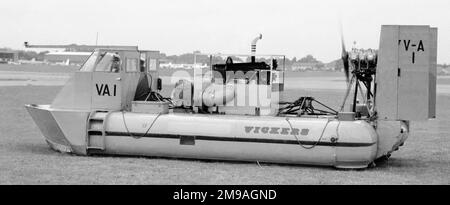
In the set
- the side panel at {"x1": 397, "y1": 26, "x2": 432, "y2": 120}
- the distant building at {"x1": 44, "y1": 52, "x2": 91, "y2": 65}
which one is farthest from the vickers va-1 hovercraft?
the distant building at {"x1": 44, "y1": 52, "x2": 91, "y2": 65}

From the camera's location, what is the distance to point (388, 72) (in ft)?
35.5

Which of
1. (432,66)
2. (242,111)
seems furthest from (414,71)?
(242,111)

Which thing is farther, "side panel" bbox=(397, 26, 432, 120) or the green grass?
"side panel" bbox=(397, 26, 432, 120)

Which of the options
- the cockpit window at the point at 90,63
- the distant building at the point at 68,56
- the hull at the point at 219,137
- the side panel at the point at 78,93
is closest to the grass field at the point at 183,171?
the hull at the point at 219,137

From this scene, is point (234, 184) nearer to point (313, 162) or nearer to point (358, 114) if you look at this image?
point (313, 162)

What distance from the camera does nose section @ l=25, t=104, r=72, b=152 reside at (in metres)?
12.2

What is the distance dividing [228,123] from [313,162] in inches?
65.0

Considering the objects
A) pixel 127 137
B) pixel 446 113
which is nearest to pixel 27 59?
pixel 446 113

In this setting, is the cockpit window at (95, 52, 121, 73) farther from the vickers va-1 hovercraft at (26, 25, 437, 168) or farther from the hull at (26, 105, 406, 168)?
the hull at (26, 105, 406, 168)

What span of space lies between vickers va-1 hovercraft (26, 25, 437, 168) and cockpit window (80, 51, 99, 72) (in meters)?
0.02

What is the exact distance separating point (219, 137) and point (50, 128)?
140 inches

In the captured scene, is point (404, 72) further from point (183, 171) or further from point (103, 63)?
point (103, 63)

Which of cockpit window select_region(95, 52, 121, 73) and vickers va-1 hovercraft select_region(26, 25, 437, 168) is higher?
cockpit window select_region(95, 52, 121, 73)
